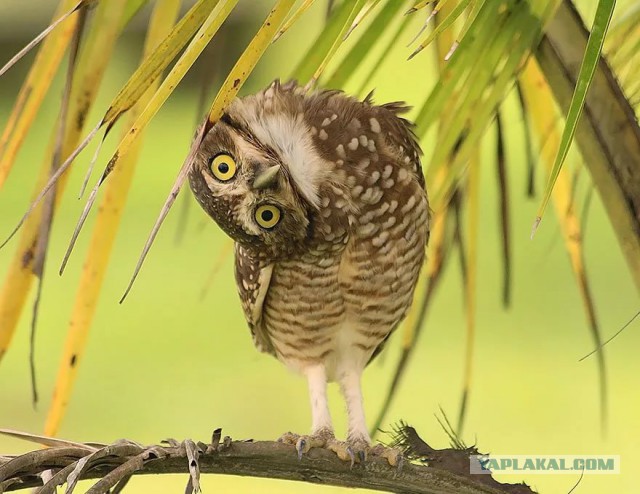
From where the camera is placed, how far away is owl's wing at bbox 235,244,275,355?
1224 mm

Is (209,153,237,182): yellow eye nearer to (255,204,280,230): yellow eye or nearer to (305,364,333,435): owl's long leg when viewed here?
(255,204,280,230): yellow eye

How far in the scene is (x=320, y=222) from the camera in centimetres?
113

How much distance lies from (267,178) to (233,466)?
321 mm

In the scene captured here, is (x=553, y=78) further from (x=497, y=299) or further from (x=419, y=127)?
(x=497, y=299)

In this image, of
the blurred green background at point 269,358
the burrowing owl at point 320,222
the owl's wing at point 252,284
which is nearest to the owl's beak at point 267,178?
the burrowing owl at point 320,222

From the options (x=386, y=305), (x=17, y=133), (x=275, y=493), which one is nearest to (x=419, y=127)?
(x=386, y=305)

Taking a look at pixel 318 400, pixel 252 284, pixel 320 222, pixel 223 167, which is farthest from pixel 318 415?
pixel 223 167

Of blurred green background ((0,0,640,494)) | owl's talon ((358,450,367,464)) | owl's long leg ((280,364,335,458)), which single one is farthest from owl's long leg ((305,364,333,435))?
blurred green background ((0,0,640,494))

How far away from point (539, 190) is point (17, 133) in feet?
8.48

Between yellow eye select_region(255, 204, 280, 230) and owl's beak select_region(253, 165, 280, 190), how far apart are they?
0.12 ft

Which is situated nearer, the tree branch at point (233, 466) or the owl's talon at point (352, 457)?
the tree branch at point (233, 466)

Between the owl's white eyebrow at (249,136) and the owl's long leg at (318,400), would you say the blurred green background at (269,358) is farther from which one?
the owl's white eyebrow at (249,136)

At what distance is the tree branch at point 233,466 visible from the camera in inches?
29.0

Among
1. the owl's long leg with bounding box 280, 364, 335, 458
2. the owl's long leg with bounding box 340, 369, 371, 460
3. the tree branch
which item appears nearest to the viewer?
the tree branch
